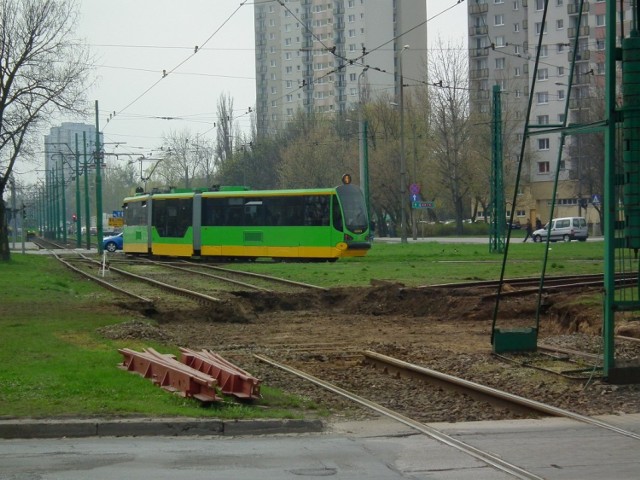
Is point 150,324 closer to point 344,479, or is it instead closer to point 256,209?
point 344,479

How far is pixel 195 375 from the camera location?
10.3 metres

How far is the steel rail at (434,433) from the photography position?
7.46 meters

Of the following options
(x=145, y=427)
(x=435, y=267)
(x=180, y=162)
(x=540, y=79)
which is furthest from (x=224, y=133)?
(x=145, y=427)

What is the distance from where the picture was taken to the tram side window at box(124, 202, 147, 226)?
171 ft

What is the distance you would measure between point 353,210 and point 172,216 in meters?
Result: 11.1

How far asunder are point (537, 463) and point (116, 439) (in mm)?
3577

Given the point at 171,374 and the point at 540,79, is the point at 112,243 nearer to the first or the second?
the point at 540,79

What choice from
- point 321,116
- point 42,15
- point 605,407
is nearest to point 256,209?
point 42,15

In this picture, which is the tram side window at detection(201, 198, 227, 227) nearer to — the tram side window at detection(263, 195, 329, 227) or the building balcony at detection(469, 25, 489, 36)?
the tram side window at detection(263, 195, 329, 227)

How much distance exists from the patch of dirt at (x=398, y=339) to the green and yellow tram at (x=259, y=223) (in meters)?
17.2

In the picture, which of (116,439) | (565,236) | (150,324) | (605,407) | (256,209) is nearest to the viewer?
(116,439)

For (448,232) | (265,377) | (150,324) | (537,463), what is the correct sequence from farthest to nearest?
(448,232)
(150,324)
(265,377)
(537,463)

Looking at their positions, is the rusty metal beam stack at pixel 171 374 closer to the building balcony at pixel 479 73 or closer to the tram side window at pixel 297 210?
the tram side window at pixel 297 210

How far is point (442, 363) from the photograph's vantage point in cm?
1355
